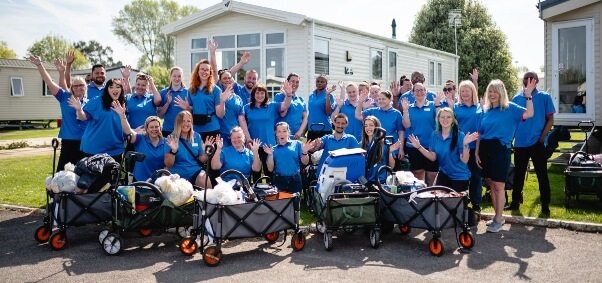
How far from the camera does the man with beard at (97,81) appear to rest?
7.49m

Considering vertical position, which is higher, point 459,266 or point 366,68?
point 366,68

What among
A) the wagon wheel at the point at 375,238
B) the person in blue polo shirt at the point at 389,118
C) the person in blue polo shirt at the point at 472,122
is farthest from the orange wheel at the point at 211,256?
the person in blue polo shirt at the point at 472,122

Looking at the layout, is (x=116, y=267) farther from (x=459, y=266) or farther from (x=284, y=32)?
(x=284, y=32)

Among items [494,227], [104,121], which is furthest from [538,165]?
[104,121]

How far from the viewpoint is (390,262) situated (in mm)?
5145

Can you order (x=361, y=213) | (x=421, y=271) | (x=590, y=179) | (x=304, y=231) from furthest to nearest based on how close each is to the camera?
(x=590, y=179) < (x=304, y=231) < (x=361, y=213) < (x=421, y=271)

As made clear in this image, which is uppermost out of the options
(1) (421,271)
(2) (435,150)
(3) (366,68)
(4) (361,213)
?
(3) (366,68)

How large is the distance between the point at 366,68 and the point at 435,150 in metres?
12.2

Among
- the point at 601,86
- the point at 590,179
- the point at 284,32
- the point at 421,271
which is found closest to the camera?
the point at 421,271

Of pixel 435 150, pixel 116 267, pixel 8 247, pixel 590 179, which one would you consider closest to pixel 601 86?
pixel 590 179

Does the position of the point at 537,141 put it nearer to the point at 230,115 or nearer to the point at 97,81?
the point at 230,115

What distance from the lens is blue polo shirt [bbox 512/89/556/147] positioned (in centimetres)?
702

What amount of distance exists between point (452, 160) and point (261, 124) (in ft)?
9.01

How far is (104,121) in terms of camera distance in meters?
6.77
